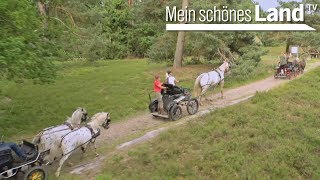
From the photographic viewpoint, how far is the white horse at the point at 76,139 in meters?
11.0

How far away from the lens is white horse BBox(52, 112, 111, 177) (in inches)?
433

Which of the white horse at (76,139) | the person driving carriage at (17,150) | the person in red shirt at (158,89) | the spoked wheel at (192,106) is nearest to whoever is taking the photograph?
the person driving carriage at (17,150)

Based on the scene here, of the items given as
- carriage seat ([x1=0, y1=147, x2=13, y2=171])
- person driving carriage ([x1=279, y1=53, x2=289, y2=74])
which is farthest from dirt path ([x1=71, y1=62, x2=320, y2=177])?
person driving carriage ([x1=279, y1=53, x2=289, y2=74])

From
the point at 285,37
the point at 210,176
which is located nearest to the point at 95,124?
the point at 210,176

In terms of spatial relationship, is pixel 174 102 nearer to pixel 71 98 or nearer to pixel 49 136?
pixel 49 136

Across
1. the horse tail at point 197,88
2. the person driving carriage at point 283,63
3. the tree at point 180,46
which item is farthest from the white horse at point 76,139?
the tree at point 180,46

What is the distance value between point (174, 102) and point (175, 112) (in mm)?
446

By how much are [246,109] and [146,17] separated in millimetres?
24413

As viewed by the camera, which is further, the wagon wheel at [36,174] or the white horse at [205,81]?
the white horse at [205,81]

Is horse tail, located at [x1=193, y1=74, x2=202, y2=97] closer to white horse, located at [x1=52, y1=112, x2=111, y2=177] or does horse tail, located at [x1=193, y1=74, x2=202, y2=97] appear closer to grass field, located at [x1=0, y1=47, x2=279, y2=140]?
grass field, located at [x1=0, y1=47, x2=279, y2=140]

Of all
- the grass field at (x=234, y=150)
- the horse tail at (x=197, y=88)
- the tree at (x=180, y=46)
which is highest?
the tree at (x=180, y=46)

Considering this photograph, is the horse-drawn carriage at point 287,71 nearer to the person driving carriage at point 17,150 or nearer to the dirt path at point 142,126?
the dirt path at point 142,126

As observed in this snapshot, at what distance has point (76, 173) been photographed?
1113cm

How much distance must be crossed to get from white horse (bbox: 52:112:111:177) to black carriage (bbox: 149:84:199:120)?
400 cm
